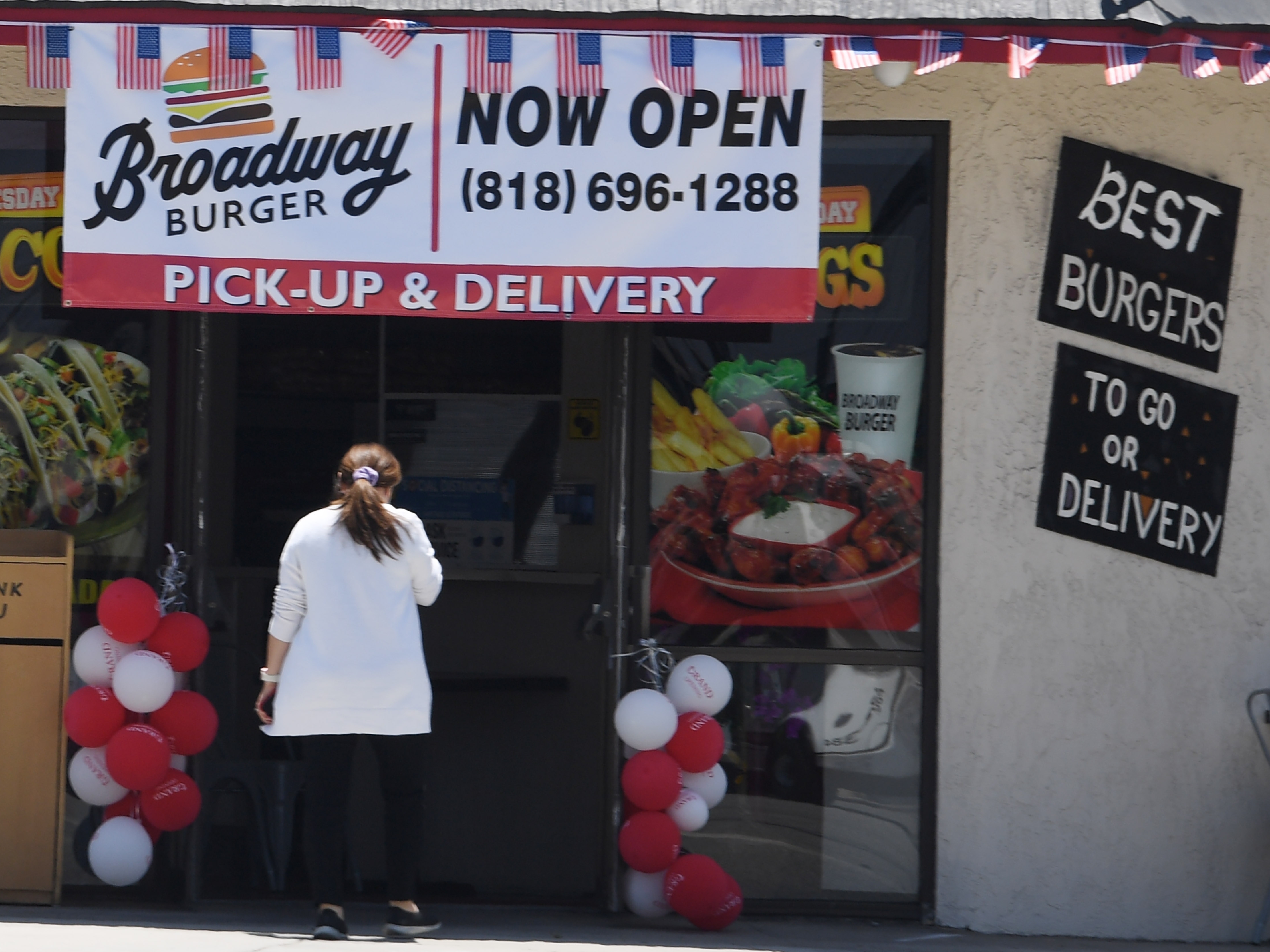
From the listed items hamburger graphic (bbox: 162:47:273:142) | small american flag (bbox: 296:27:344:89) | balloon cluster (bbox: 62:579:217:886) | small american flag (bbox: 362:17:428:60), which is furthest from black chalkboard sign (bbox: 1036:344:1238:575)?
balloon cluster (bbox: 62:579:217:886)

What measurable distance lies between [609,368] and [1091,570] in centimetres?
197

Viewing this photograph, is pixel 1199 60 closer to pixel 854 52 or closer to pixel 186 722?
pixel 854 52

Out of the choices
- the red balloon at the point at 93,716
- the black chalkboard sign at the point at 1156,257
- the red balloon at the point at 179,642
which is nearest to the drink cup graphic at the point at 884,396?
the black chalkboard sign at the point at 1156,257

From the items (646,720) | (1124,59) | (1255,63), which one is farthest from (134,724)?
(1255,63)

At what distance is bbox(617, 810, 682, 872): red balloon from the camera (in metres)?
5.10

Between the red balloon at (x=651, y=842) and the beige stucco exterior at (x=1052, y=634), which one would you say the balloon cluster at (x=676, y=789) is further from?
the beige stucco exterior at (x=1052, y=634)

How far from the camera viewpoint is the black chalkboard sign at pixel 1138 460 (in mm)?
5531

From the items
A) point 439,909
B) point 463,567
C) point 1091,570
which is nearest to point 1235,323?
point 1091,570

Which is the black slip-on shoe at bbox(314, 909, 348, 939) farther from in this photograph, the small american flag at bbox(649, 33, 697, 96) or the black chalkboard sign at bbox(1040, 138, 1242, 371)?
the black chalkboard sign at bbox(1040, 138, 1242, 371)

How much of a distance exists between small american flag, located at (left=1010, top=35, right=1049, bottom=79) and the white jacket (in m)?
2.44

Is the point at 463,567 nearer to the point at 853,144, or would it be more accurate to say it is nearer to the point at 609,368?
the point at 609,368

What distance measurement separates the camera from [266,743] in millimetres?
6207

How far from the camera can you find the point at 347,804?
16.1 feet

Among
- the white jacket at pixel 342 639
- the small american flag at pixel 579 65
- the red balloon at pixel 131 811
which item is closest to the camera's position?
the white jacket at pixel 342 639
